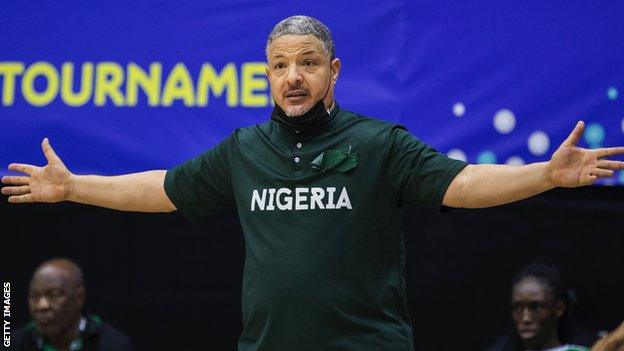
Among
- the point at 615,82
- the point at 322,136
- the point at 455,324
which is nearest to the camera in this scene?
the point at 322,136

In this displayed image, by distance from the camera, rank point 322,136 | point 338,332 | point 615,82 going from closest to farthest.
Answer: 1. point 338,332
2. point 322,136
3. point 615,82

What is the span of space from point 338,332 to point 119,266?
2.95 metres

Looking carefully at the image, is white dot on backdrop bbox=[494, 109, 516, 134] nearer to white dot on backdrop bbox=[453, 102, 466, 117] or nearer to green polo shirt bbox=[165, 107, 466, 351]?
white dot on backdrop bbox=[453, 102, 466, 117]

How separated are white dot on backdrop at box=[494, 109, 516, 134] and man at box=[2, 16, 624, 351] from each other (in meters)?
1.69

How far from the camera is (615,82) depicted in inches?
195

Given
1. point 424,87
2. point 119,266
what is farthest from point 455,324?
point 119,266

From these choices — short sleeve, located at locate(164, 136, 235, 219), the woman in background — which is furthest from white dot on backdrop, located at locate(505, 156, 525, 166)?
short sleeve, located at locate(164, 136, 235, 219)

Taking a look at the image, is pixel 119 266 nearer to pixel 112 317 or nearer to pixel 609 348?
pixel 112 317

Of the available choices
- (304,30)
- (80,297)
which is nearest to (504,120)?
(304,30)

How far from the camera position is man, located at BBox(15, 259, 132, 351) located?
5492 mm

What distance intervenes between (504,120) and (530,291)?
1009 mm

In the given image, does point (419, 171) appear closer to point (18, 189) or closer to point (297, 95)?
point (297, 95)

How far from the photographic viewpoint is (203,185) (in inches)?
139

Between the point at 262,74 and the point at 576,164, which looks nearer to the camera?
the point at 576,164
